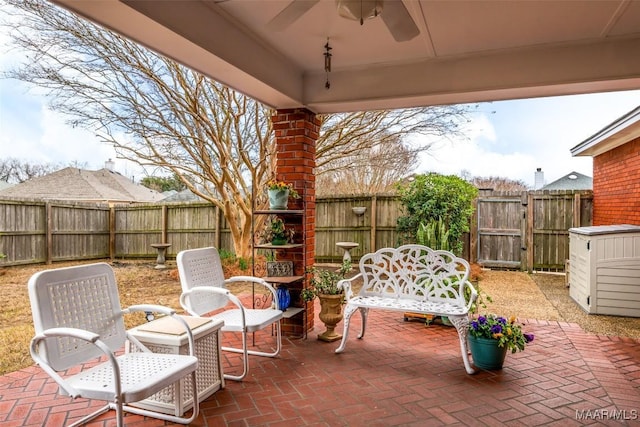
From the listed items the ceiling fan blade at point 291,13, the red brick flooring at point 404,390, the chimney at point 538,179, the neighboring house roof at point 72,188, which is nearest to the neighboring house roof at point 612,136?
the red brick flooring at point 404,390

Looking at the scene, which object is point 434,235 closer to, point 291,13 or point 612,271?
point 612,271

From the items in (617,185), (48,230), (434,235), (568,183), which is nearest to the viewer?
(617,185)

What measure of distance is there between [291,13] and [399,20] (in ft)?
1.81

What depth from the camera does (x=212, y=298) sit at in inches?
128

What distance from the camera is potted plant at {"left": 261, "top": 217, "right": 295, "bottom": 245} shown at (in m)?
3.77

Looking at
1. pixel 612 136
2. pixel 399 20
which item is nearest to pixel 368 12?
pixel 399 20

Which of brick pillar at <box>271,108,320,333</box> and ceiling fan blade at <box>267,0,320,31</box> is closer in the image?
ceiling fan blade at <box>267,0,320,31</box>

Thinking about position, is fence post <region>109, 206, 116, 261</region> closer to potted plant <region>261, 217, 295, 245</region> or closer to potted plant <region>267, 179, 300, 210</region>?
potted plant <region>261, 217, 295, 245</region>

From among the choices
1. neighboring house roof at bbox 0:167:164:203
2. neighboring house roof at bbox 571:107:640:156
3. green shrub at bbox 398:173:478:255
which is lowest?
green shrub at bbox 398:173:478:255

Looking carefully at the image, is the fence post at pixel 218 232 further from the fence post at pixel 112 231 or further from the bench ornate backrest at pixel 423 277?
the bench ornate backrest at pixel 423 277

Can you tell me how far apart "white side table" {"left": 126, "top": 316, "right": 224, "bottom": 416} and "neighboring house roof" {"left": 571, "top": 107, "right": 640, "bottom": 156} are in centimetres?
537

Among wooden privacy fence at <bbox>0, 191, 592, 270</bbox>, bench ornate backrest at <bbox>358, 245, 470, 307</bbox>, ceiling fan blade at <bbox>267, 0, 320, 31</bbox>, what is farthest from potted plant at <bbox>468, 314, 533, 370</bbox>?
wooden privacy fence at <bbox>0, 191, 592, 270</bbox>

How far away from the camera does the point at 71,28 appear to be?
17.9 ft

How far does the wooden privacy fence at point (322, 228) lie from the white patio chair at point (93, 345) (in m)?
6.46
